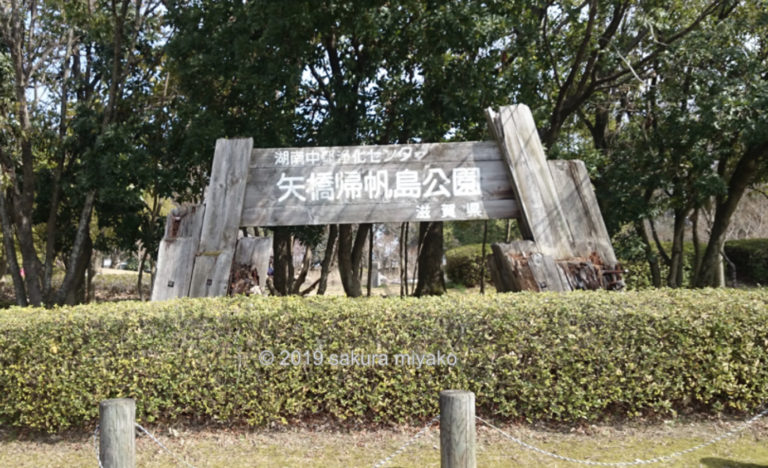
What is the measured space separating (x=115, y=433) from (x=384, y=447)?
2.03 m

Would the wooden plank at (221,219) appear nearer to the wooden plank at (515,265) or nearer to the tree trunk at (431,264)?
the wooden plank at (515,265)

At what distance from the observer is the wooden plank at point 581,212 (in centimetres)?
623

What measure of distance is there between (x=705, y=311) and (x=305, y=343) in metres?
3.46

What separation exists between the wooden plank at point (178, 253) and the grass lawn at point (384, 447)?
5.36 ft

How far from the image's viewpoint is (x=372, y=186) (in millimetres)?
6219

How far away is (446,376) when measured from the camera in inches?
185

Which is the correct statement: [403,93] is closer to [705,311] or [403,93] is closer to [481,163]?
[481,163]

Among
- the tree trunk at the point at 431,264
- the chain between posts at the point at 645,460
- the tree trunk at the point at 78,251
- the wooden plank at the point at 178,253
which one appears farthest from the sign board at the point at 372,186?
the tree trunk at the point at 78,251

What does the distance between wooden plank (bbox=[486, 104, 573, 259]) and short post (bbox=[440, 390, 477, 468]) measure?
304cm

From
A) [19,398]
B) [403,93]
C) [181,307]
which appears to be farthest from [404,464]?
[403,93]

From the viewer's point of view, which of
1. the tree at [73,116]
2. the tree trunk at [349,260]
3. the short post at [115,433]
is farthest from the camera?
the tree trunk at [349,260]

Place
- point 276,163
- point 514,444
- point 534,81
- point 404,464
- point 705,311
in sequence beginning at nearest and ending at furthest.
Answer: point 404,464 < point 514,444 < point 705,311 < point 276,163 < point 534,81

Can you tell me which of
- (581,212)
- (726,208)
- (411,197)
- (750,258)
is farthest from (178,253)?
(750,258)

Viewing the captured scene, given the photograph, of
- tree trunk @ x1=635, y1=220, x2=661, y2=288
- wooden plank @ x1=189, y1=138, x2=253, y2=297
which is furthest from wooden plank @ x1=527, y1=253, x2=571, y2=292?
tree trunk @ x1=635, y1=220, x2=661, y2=288
